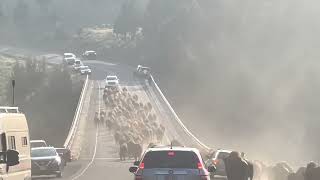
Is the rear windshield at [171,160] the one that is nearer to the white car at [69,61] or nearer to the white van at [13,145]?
the white van at [13,145]

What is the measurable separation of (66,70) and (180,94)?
76.2ft

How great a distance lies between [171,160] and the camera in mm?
18859

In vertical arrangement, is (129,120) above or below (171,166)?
above

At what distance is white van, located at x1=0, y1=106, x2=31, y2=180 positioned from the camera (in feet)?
50.1

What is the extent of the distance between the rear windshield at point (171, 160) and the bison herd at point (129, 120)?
4198 cm

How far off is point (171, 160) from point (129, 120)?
238ft

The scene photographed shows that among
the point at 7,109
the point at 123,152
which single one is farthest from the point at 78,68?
the point at 7,109

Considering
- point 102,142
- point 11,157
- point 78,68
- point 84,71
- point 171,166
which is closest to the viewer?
point 11,157

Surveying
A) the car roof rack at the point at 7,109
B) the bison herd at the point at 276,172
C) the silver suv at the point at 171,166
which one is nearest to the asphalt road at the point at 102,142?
the bison herd at the point at 276,172

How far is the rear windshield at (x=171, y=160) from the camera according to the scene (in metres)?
18.8

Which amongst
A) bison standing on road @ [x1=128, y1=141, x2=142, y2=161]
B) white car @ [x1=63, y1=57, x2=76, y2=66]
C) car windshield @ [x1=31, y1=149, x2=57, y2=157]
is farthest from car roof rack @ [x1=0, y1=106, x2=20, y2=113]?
white car @ [x1=63, y1=57, x2=76, y2=66]

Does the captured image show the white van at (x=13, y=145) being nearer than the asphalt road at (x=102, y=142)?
Yes

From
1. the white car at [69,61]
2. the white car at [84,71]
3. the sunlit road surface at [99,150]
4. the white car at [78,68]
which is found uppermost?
the white car at [69,61]

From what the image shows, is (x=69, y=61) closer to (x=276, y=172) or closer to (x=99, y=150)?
(x=99, y=150)
